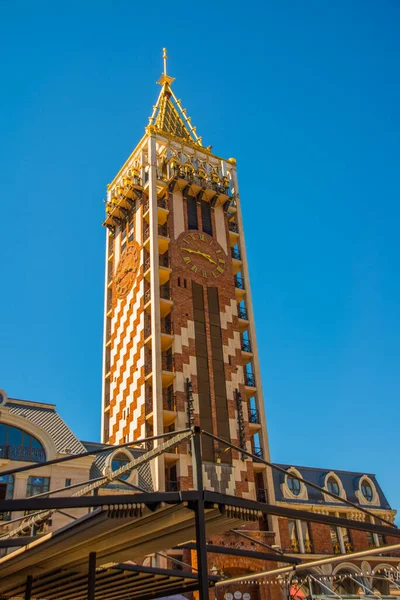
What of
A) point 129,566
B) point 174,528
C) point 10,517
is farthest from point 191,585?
point 10,517

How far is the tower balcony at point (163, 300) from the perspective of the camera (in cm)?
4581

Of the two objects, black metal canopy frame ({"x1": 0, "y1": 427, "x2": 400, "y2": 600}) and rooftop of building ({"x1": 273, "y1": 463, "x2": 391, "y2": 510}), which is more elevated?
rooftop of building ({"x1": 273, "y1": 463, "x2": 391, "y2": 510})

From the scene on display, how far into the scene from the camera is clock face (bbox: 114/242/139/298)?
1986 inches

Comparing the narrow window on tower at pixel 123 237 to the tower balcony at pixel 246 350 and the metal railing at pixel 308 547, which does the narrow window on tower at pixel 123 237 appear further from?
the metal railing at pixel 308 547

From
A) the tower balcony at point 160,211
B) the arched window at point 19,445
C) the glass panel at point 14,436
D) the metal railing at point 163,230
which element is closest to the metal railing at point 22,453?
the arched window at point 19,445

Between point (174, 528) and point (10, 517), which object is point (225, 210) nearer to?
point (10, 517)

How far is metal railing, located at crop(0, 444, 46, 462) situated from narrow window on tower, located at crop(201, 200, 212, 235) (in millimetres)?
23962

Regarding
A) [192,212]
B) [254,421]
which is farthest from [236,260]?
[254,421]

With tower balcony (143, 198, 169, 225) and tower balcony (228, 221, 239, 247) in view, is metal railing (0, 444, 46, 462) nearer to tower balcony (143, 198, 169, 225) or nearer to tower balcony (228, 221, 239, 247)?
tower balcony (143, 198, 169, 225)

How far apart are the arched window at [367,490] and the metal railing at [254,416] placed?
13.8 metres

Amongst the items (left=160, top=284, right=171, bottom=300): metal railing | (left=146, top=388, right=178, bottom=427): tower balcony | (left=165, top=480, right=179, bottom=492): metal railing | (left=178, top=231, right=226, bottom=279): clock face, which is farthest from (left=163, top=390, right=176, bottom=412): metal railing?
(left=178, top=231, right=226, bottom=279): clock face

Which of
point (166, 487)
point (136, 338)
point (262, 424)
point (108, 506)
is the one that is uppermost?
point (136, 338)

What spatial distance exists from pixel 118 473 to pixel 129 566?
657 cm

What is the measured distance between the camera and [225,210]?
5488cm
